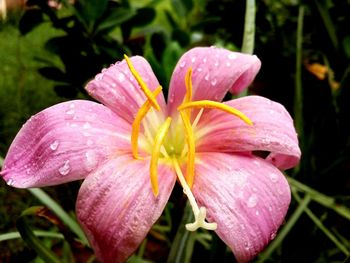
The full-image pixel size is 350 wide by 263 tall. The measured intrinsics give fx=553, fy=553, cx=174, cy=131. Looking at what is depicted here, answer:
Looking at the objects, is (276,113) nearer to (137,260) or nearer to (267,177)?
(267,177)

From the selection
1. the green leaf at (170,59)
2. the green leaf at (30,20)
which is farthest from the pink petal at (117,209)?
the green leaf at (30,20)

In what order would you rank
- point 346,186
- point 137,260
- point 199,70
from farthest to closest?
point 346,186
point 137,260
point 199,70

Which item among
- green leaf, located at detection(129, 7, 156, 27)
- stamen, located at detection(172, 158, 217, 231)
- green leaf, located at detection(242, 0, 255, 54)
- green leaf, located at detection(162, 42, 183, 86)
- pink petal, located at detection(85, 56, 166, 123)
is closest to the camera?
stamen, located at detection(172, 158, 217, 231)

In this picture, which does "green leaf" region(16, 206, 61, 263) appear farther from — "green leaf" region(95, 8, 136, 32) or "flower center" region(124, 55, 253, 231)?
"green leaf" region(95, 8, 136, 32)

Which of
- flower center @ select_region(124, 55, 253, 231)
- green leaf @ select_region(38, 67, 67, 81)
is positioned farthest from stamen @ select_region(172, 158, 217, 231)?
green leaf @ select_region(38, 67, 67, 81)

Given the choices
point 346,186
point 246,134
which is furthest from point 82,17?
point 346,186

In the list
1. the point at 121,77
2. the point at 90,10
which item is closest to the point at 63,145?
the point at 121,77

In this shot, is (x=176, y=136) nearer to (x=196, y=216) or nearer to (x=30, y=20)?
(x=196, y=216)
